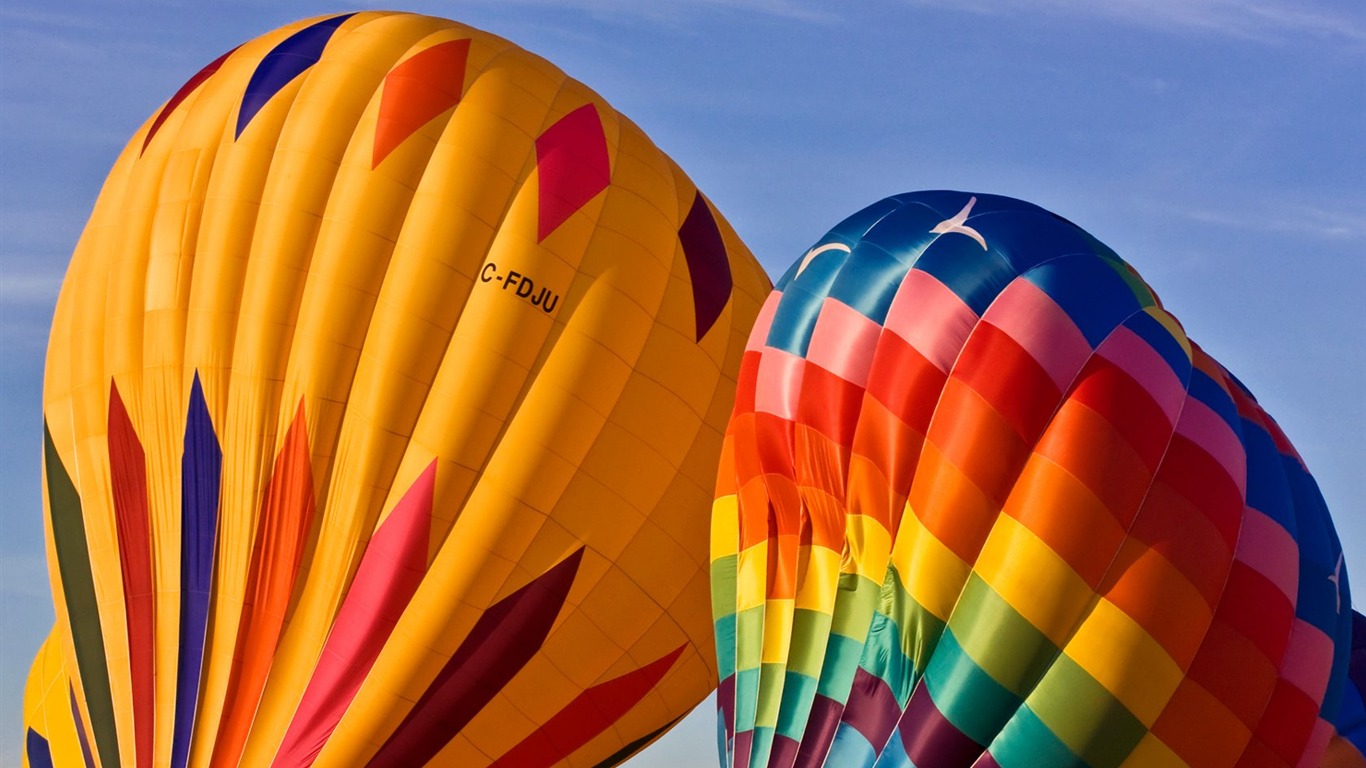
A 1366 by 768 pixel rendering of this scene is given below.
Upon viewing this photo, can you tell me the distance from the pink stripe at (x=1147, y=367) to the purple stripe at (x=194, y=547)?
5977mm

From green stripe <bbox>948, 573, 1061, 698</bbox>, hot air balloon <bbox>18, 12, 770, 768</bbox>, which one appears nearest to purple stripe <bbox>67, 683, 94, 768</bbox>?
hot air balloon <bbox>18, 12, 770, 768</bbox>

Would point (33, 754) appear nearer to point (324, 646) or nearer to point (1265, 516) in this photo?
point (324, 646)

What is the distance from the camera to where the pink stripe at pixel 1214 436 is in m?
12.5

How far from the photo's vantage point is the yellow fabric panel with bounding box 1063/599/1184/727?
12.0 meters

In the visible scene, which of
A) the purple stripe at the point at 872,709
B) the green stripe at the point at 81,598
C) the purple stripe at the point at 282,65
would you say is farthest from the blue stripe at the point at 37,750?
the purple stripe at the point at 872,709

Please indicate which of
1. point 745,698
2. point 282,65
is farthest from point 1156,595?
point 282,65

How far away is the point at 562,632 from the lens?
51.4 feet

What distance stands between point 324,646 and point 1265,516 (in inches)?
231

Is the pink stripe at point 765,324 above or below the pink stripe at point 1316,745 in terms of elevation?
above

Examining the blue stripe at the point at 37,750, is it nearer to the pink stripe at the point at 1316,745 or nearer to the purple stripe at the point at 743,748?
the purple stripe at the point at 743,748

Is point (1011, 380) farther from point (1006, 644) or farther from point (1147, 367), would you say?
point (1006, 644)

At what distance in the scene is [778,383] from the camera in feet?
43.6

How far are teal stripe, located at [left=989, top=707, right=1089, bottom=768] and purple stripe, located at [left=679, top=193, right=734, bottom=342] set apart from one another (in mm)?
4930

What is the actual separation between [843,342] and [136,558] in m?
5.24
